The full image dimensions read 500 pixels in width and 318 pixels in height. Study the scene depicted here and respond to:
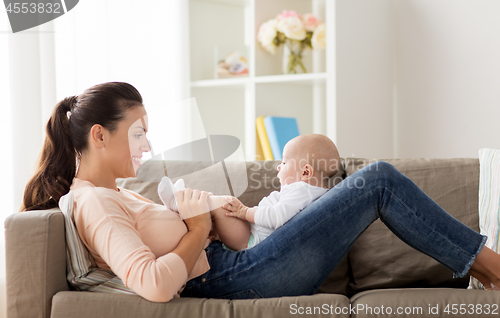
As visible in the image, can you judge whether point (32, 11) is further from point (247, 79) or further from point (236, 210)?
point (236, 210)

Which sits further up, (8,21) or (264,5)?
(264,5)

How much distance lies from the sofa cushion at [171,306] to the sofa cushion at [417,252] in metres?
0.44

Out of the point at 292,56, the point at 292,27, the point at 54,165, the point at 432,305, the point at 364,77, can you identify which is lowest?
the point at 432,305

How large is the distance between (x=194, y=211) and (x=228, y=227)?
13 centimetres

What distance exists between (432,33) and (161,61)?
1.38 meters

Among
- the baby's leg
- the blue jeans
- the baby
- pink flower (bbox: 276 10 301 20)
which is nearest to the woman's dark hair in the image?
the baby

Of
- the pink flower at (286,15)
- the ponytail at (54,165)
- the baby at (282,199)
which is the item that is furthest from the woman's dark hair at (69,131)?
the pink flower at (286,15)

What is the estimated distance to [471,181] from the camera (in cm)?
154

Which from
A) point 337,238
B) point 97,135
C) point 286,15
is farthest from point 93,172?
point 286,15

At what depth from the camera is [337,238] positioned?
120cm

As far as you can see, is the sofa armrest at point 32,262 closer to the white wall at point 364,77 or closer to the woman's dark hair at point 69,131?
the woman's dark hair at point 69,131

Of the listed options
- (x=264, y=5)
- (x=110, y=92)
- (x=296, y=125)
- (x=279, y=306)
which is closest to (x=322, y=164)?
(x=279, y=306)

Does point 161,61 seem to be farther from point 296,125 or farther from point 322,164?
point 322,164

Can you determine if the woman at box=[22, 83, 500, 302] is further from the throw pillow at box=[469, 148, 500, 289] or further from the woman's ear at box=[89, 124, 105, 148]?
the throw pillow at box=[469, 148, 500, 289]
